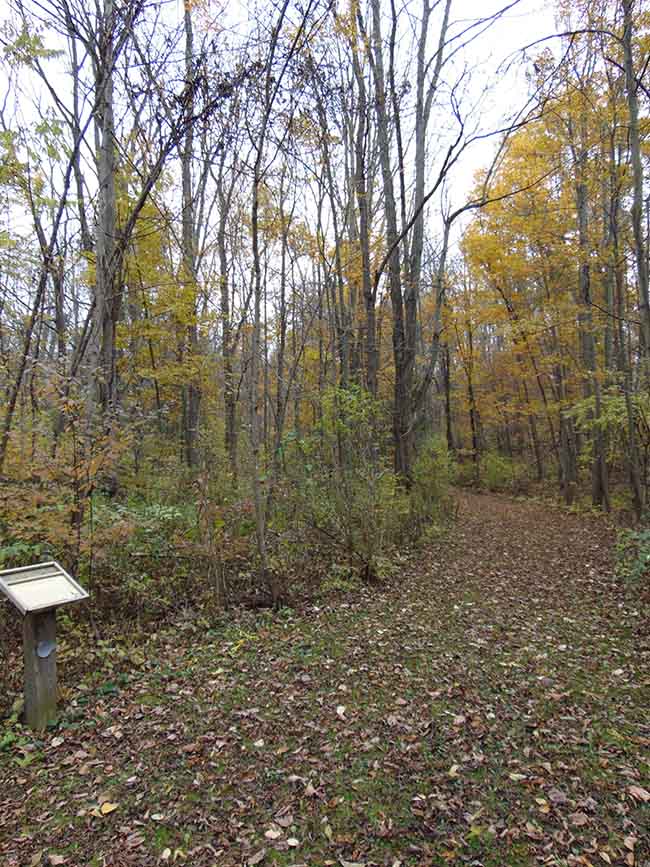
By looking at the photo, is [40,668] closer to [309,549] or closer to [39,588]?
[39,588]

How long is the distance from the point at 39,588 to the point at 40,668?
20.7 inches

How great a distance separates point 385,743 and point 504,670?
134 cm

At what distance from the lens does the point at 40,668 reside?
9.94 ft

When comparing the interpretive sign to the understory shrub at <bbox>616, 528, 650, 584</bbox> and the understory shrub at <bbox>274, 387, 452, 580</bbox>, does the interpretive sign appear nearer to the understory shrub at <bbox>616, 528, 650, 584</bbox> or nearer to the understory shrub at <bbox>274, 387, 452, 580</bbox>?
the understory shrub at <bbox>274, 387, 452, 580</bbox>

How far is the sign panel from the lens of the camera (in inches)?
113

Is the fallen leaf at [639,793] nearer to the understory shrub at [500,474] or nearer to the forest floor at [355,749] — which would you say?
the forest floor at [355,749]

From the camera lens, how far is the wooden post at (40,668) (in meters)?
2.98

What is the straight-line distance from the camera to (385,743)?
288cm

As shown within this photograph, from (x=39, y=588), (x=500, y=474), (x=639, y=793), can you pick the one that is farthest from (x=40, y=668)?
(x=500, y=474)

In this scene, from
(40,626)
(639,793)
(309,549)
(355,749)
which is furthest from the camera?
(309,549)

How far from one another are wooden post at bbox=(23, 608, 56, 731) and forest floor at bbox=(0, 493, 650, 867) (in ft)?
0.44

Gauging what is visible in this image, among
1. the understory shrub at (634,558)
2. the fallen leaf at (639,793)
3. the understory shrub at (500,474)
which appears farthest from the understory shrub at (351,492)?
the understory shrub at (500,474)

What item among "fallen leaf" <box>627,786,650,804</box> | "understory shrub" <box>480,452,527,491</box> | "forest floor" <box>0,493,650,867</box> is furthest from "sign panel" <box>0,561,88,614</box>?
"understory shrub" <box>480,452,527,491</box>

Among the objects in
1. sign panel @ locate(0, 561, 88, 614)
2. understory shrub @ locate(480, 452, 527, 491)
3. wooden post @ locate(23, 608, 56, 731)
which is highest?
sign panel @ locate(0, 561, 88, 614)
